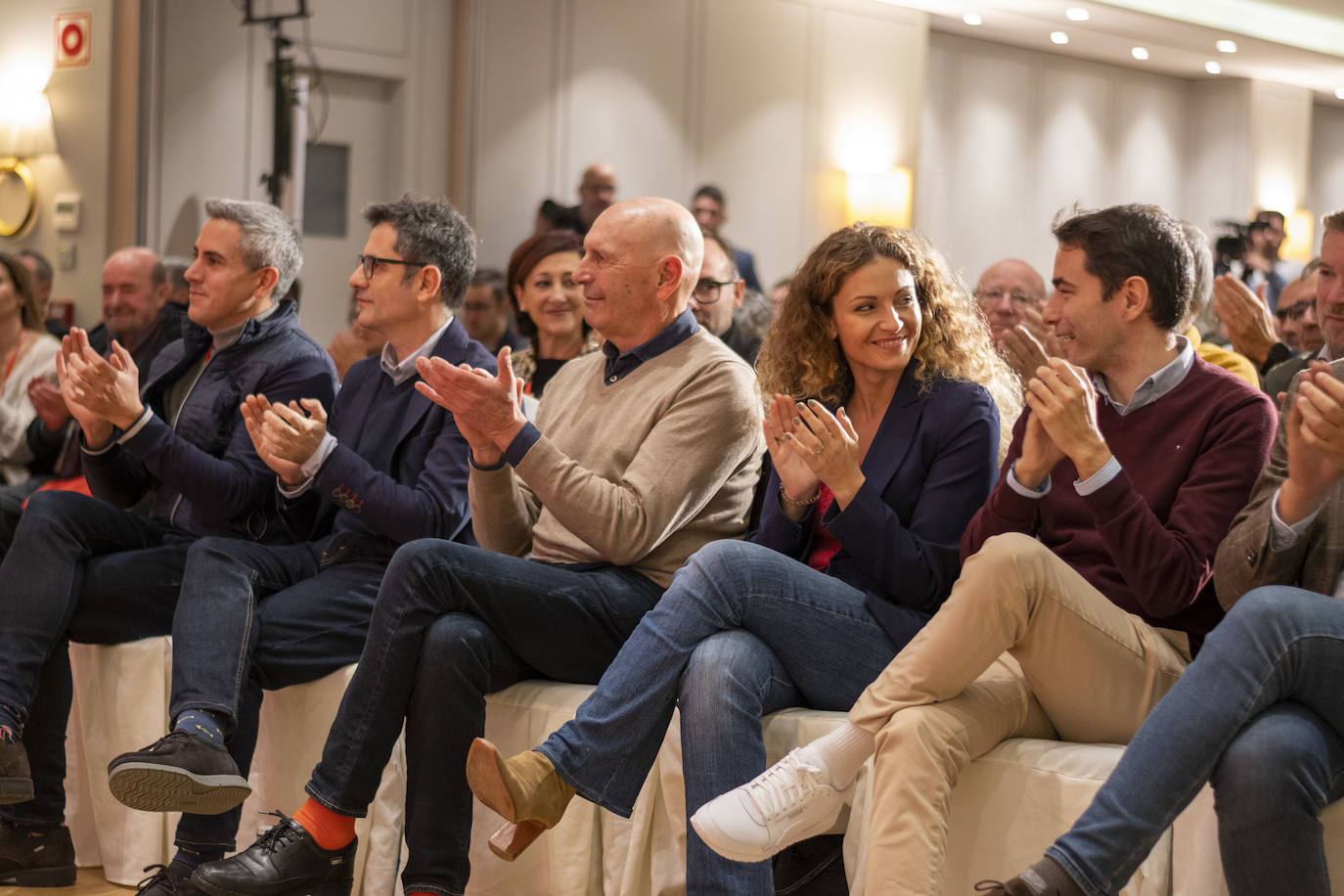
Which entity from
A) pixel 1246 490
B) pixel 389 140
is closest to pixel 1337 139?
pixel 389 140

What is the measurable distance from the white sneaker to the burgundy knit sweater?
A: 465 mm

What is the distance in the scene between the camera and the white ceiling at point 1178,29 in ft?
28.5

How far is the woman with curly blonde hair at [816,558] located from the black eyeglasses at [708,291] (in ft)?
3.87

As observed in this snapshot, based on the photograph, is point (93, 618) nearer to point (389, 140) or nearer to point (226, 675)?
point (226, 675)

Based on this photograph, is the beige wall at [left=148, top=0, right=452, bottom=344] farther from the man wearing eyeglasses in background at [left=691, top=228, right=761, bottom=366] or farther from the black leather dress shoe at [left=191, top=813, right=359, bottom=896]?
the black leather dress shoe at [left=191, top=813, right=359, bottom=896]

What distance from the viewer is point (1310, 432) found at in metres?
1.93

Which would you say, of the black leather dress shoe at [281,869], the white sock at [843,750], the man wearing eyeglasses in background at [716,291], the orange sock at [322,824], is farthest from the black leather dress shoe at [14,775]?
the man wearing eyeglasses in background at [716,291]

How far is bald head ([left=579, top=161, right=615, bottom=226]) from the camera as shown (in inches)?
261

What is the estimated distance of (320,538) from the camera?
315cm

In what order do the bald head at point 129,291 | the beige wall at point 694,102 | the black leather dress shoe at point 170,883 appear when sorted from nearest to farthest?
the black leather dress shoe at point 170,883
the bald head at point 129,291
the beige wall at point 694,102

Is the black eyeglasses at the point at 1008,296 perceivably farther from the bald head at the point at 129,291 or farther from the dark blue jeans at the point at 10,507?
the bald head at the point at 129,291

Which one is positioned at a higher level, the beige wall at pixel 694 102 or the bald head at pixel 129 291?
the beige wall at pixel 694 102

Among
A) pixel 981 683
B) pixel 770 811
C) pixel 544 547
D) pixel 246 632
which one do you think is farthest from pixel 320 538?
pixel 981 683

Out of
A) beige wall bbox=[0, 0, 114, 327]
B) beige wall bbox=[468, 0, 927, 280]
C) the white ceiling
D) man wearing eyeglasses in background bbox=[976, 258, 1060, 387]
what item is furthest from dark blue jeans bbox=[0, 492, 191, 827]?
the white ceiling
